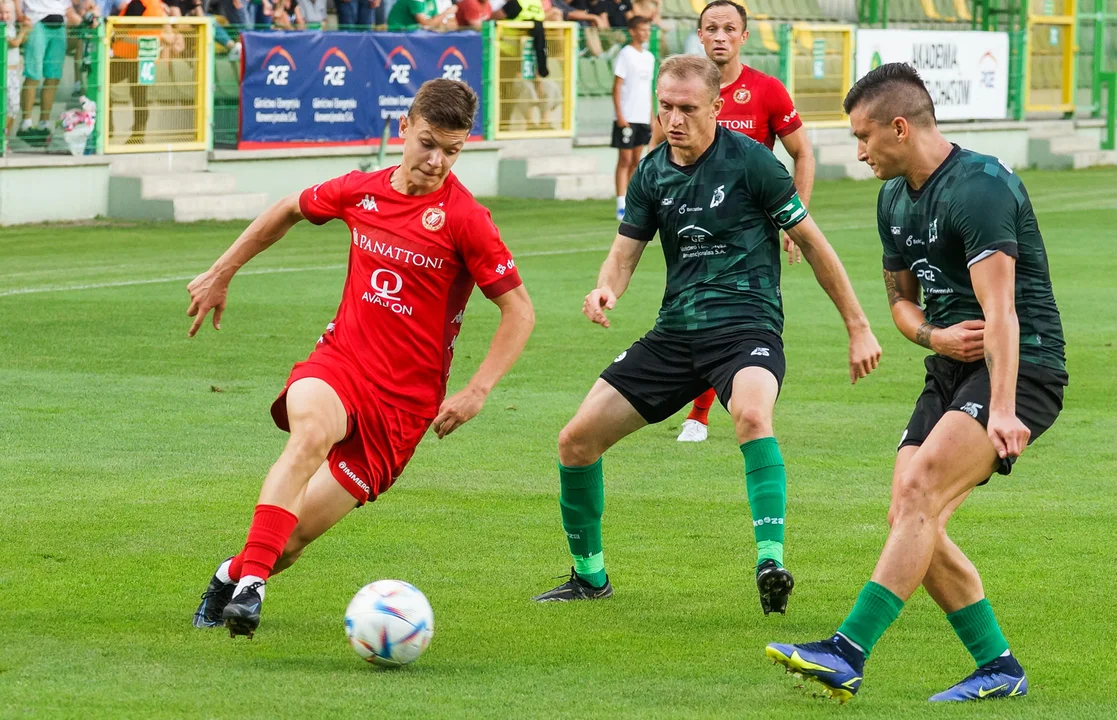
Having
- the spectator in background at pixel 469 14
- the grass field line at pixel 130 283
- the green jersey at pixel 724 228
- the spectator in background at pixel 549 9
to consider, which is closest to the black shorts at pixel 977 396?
the green jersey at pixel 724 228

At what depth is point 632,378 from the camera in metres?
6.70

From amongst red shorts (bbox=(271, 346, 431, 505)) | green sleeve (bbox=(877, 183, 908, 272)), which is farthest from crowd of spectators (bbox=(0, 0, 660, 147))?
green sleeve (bbox=(877, 183, 908, 272))

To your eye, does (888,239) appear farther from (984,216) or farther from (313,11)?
(313,11)

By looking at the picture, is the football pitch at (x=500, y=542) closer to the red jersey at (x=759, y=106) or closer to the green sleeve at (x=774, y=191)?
the green sleeve at (x=774, y=191)

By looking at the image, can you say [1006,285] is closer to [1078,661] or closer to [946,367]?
[946,367]

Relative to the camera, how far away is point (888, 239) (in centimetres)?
565

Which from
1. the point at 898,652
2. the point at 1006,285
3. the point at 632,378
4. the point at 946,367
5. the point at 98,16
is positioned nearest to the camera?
the point at 1006,285

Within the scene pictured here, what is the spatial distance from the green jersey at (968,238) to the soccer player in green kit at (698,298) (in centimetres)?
94

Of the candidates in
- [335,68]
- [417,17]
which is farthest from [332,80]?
[417,17]

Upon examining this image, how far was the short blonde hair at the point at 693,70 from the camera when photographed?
6746 mm

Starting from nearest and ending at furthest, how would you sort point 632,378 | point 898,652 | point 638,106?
1. point 898,652
2. point 632,378
3. point 638,106

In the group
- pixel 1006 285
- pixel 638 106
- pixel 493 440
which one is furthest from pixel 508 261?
pixel 638 106

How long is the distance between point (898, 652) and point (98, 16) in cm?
1634

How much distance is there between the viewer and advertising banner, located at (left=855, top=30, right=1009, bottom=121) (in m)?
31.9
